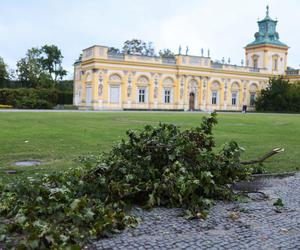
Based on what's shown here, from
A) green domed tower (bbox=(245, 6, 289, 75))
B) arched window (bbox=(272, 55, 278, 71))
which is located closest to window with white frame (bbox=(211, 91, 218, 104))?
green domed tower (bbox=(245, 6, 289, 75))

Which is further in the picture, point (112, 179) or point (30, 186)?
point (112, 179)

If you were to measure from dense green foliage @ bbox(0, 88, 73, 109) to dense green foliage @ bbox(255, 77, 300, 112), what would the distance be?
28.5 m

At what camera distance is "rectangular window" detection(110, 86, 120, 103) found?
47.9 metres

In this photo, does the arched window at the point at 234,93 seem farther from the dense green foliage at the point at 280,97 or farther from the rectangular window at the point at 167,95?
the rectangular window at the point at 167,95

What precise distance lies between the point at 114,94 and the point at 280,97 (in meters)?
23.0

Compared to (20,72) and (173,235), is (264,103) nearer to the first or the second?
(20,72)

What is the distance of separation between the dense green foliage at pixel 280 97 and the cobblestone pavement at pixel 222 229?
171 ft

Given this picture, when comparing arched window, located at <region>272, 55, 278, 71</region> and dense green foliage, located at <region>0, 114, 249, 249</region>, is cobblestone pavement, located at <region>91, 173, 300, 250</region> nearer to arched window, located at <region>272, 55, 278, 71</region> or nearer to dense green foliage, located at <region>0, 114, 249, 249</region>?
dense green foliage, located at <region>0, 114, 249, 249</region>

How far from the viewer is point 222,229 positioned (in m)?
4.63

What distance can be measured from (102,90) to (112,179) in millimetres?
41692

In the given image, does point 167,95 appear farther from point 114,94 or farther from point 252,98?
point 252,98

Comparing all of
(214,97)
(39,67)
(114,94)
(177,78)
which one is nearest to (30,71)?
(39,67)

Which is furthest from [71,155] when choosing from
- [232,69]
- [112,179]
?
[232,69]

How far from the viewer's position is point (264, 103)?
2247 inches
